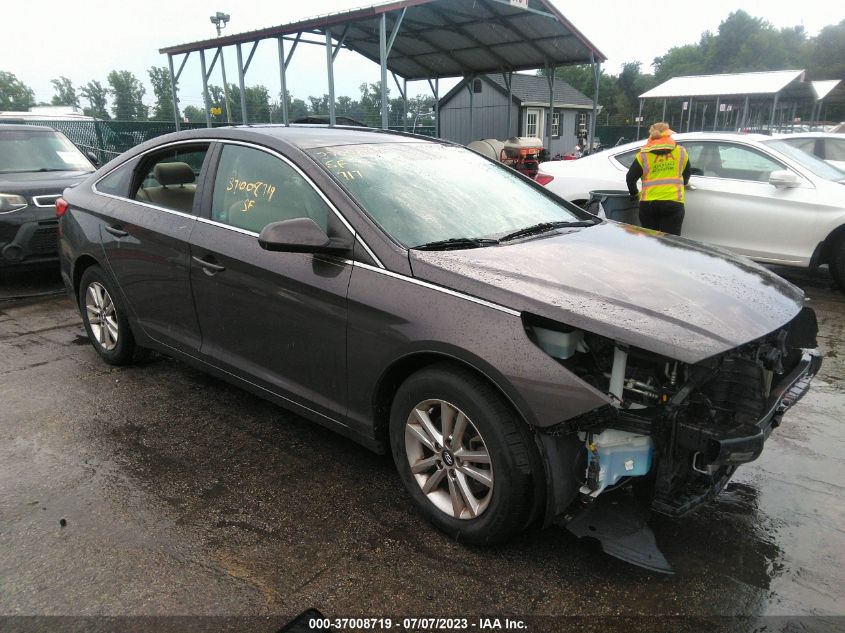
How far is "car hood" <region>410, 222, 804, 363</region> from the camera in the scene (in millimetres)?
2148

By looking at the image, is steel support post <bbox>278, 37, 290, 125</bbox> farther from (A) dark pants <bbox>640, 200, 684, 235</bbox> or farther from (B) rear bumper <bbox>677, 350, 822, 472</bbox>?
(B) rear bumper <bbox>677, 350, 822, 472</bbox>

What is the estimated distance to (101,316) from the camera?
4453 mm

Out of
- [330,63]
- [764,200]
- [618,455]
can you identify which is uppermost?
[330,63]

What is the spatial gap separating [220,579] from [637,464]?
1.62 meters

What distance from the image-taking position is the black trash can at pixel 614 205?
22.6 ft

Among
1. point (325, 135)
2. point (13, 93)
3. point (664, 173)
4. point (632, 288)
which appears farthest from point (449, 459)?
point (13, 93)

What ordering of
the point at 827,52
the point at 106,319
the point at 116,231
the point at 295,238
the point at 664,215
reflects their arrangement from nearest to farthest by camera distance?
the point at 295,238 < the point at 116,231 < the point at 106,319 < the point at 664,215 < the point at 827,52

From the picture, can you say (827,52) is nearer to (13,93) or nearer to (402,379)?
(402,379)

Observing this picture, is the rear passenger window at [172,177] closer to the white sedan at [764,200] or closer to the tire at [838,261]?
the white sedan at [764,200]

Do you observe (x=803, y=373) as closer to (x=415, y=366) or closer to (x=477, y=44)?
(x=415, y=366)

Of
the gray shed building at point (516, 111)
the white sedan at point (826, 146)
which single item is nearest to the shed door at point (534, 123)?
the gray shed building at point (516, 111)

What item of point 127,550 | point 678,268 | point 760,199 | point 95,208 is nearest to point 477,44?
point 760,199

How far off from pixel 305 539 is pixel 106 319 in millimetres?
2706

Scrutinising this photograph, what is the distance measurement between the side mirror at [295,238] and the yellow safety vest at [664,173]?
189 inches
